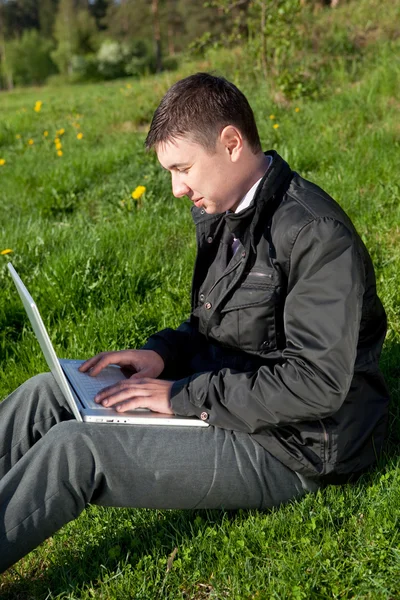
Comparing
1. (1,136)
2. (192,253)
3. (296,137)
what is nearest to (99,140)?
(1,136)

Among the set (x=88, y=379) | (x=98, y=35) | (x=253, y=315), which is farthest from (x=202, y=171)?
(x=98, y=35)

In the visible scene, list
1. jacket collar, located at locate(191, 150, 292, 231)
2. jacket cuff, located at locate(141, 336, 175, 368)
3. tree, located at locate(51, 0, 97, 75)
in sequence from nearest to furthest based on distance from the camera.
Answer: jacket collar, located at locate(191, 150, 292, 231) → jacket cuff, located at locate(141, 336, 175, 368) → tree, located at locate(51, 0, 97, 75)

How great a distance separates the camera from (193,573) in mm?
2139

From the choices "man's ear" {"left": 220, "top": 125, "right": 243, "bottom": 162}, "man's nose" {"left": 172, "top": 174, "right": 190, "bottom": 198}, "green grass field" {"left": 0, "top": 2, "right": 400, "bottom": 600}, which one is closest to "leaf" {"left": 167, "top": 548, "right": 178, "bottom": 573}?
"green grass field" {"left": 0, "top": 2, "right": 400, "bottom": 600}

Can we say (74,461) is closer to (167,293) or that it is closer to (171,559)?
(171,559)

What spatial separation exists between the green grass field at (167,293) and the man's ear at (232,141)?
1.11 m

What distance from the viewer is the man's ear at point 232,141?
212cm

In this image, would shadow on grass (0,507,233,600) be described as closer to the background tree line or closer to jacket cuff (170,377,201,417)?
jacket cuff (170,377,201,417)

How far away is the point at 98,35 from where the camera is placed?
5294 centimetres

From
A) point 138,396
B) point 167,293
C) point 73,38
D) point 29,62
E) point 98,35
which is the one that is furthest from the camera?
point 29,62

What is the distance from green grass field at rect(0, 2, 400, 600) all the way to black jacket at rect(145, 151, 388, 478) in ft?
0.83

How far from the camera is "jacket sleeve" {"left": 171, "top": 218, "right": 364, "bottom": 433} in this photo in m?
1.94

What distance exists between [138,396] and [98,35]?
55067 mm

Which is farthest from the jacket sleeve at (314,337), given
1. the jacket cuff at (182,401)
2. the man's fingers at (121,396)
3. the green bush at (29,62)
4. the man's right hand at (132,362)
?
the green bush at (29,62)
